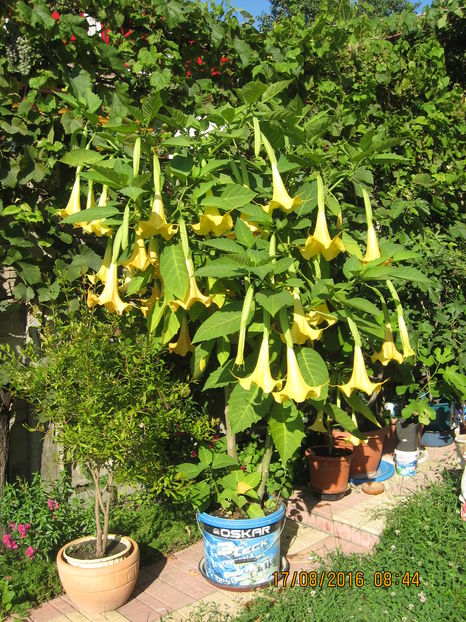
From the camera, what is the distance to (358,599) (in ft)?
8.31

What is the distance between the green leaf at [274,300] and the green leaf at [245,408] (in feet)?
1.68

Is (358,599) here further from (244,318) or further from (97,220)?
(97,220)

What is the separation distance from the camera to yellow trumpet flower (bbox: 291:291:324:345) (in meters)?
2.25

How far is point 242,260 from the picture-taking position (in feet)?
7.19

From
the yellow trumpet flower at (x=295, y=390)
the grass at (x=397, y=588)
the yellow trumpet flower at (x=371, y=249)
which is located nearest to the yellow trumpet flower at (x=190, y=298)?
the yellow trumpet flower at (x=295, y=390)

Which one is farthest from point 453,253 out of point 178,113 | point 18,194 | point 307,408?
point 18,194

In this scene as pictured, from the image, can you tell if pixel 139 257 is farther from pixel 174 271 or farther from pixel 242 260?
pixel 242 260

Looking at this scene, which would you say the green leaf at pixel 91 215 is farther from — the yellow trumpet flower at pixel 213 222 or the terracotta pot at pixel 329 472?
the terracotta pot at pixel 329 472

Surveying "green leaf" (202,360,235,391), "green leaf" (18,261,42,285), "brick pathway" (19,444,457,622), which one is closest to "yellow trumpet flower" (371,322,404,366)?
"green leaf" (202,360,235,391)

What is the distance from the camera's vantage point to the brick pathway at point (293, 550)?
2.67 meters

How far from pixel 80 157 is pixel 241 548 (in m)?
1.86

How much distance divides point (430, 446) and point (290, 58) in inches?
127

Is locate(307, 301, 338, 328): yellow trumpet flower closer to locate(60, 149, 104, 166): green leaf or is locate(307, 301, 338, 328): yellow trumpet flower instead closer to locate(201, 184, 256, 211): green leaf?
locate(201, 184, 256, 211): green leaf

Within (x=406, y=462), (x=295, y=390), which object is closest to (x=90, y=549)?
(x=295, y=390)
